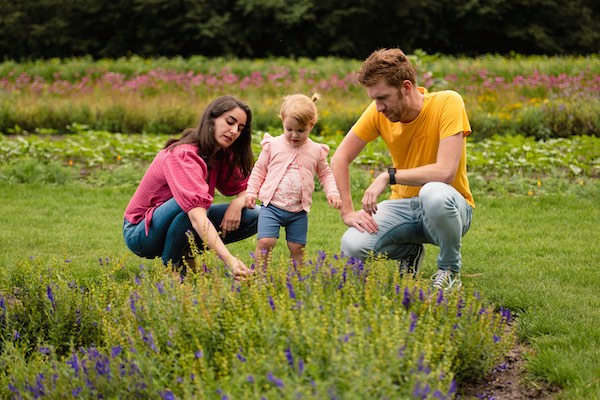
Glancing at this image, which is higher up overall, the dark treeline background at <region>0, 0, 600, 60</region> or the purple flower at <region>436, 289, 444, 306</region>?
the dark treeline background at <region>0, 0, 600, 60</region>

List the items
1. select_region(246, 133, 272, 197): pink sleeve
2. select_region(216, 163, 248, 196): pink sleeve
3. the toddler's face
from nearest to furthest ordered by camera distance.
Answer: the toddler's face
select_region(246, 133, 272, 197): pink sleeve
select_region(216, 163, 248, 196): pink sleeve

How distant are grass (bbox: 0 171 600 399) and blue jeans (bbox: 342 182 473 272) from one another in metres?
0.32

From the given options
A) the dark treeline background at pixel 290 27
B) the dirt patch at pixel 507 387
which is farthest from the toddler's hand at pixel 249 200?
the dark treeline background at pixel 290 27

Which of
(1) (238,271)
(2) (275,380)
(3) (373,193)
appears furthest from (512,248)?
(2) (275,380)

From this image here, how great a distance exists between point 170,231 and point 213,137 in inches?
23.7

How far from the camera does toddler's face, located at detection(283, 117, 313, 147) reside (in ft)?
14.0

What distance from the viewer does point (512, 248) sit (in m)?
5.66

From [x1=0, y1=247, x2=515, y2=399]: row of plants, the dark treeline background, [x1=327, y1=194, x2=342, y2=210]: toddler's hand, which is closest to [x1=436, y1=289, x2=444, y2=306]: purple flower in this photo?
[x1=0, y1=247, x2=515, y2=399]: row of plants

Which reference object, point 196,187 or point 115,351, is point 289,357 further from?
point 196,187

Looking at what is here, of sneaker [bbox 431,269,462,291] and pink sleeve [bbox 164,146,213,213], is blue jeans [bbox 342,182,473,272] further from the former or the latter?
pink sleeve [bbox 164,146,213,213]

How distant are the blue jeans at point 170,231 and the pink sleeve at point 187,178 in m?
0.15

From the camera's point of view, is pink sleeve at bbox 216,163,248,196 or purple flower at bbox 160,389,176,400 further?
pink sleeve at bbox 216,163,248,196

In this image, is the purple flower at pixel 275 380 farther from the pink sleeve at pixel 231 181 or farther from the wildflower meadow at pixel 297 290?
the pink sleeve at pixel 231 181

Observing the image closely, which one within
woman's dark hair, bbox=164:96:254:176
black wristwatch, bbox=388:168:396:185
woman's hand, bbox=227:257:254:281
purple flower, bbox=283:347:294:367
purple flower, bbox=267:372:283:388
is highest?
woman's dark hair, bbox=164:96:254:176
